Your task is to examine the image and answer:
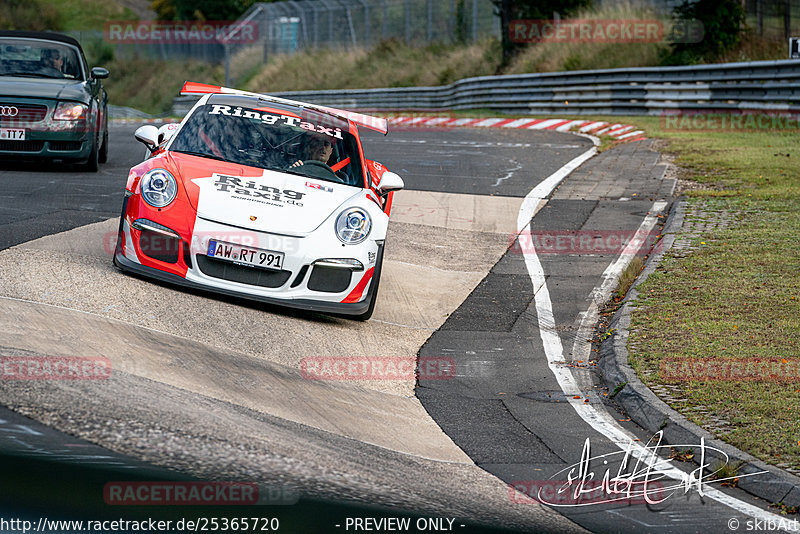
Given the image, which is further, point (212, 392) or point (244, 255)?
point (244, 255)

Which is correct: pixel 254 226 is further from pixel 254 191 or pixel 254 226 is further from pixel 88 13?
pixel 88 13

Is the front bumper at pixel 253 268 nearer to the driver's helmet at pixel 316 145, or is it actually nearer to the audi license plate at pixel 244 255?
the audi license plate at pixel 244 255

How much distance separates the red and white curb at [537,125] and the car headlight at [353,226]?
43.7 feet

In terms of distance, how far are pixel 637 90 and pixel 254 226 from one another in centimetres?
1923

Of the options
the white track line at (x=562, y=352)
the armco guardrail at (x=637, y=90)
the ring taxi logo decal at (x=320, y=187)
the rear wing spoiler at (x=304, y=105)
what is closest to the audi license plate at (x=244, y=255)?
the ring taxi logo decal at (x=320, y=187)

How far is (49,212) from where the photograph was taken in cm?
1017

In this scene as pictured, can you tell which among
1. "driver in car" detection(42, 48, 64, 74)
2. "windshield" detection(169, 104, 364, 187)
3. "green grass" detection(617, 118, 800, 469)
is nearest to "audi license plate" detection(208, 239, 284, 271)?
"windshield" detection(169, 104, 364, 187)

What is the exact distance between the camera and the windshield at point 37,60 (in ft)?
43.0

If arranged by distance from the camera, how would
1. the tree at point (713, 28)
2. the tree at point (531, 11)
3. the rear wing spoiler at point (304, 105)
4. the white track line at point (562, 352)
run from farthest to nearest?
the tree at point (531, 11)
the tree at point (713, 28)
the rear wing spoiler at point (304, 105)
the white track line at point (562, 352)

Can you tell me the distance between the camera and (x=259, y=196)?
727 cm

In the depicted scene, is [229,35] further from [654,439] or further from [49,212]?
[654,439]

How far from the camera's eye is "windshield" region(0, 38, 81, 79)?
1312 cm

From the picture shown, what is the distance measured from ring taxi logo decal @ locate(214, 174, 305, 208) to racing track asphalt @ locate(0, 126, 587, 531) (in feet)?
2.64

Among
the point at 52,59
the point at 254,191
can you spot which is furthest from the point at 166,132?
the point at 52,59
